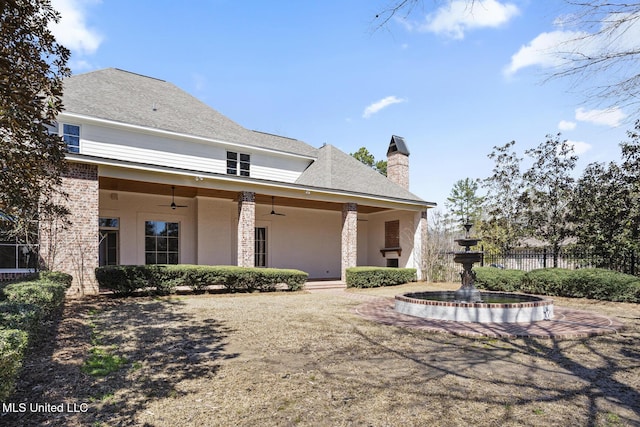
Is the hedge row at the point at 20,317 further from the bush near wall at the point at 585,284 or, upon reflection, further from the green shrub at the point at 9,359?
the bush near wall at the point at 585,284

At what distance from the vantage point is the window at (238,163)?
1767 cm

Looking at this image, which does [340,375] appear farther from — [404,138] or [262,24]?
[404,138]

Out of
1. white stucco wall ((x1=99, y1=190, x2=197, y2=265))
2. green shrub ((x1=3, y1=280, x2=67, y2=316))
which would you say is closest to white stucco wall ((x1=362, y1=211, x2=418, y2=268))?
white stucco wall ((x1=99, y1=190, x2=197, y2=265))

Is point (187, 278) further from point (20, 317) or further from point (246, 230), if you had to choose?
point (20, 317)

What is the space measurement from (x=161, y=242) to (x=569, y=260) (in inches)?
669

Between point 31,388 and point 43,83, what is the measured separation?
4.23m

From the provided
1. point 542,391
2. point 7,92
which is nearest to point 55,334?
point 7,92

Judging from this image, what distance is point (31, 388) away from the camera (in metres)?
4.06

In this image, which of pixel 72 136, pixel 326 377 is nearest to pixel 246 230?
pixel 72 136

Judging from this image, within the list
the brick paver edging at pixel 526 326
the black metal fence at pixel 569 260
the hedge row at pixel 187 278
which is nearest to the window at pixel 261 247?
the hedge row at pixel 187 278

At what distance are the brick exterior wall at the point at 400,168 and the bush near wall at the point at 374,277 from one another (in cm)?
565

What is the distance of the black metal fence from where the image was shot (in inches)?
552

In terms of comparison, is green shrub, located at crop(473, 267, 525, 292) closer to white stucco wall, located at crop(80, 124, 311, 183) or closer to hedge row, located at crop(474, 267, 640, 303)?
hedge row, located at crop(474, 267, 640, 303)

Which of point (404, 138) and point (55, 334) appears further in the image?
point (404, 138)
